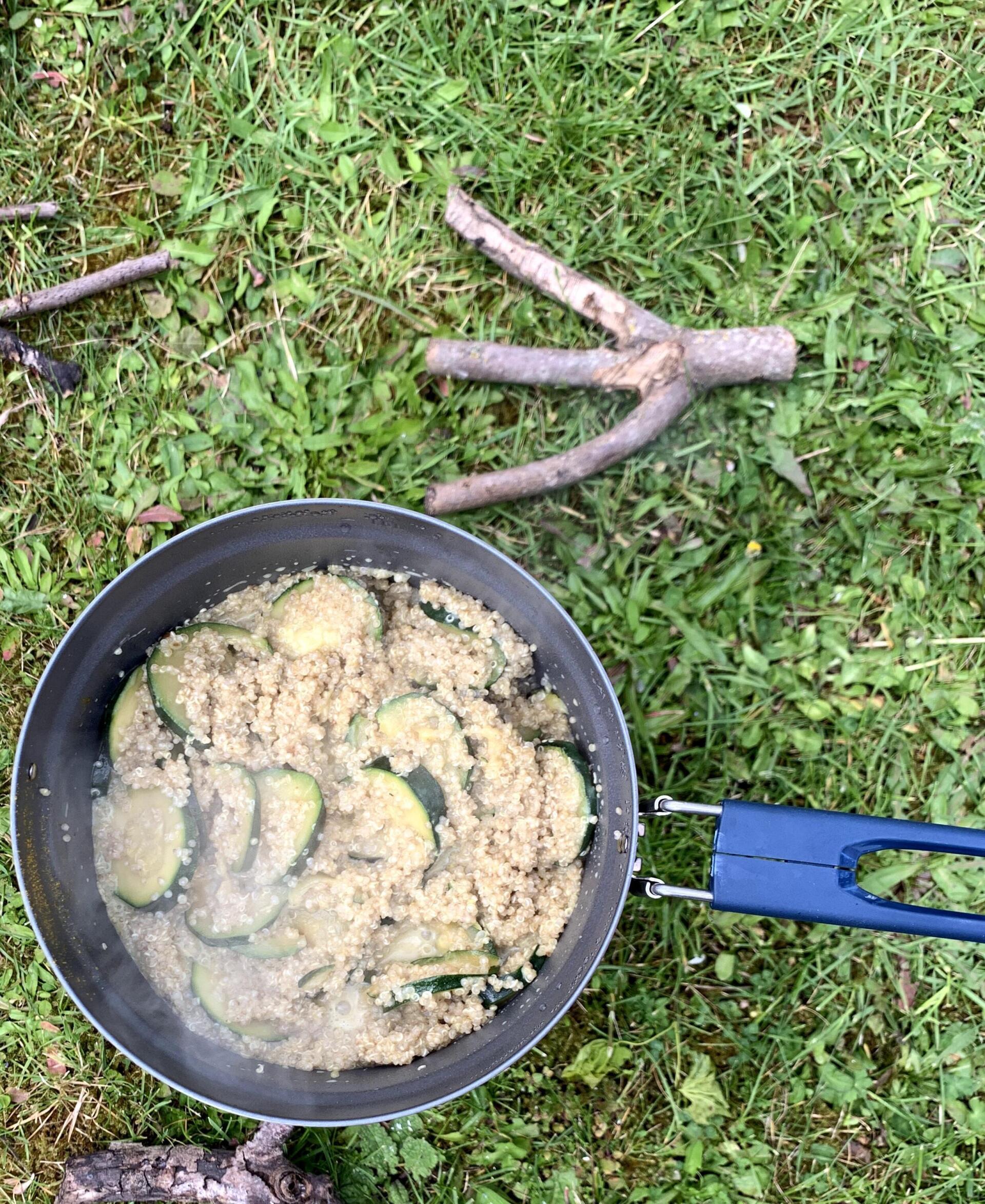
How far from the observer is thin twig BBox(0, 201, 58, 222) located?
8.34ft

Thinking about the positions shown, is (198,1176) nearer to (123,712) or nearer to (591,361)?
(123,712)

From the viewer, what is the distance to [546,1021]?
2.04 meters

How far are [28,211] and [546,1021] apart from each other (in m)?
2.52

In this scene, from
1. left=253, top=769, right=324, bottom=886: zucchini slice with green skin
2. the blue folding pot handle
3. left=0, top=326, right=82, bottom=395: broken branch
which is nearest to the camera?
the blue folding pot handle

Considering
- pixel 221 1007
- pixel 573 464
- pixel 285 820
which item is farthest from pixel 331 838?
pixel 573 464

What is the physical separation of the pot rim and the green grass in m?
0.48

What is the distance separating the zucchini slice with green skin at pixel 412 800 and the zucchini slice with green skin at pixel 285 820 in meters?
0.15

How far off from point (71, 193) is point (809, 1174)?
340 centimetres

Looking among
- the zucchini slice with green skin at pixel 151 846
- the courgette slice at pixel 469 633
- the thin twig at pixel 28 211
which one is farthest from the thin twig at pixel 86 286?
the zucchini slice with green skin at pixel 151 846

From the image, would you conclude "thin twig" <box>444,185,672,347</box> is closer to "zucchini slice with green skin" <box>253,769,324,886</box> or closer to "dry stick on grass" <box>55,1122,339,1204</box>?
"zucchini slice with green skin" <box>253,769,324,886</box>

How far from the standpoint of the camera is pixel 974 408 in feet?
8.27

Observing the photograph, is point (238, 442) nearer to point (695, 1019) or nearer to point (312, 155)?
point (312, 155)

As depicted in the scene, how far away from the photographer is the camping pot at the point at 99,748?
2010 millimetres

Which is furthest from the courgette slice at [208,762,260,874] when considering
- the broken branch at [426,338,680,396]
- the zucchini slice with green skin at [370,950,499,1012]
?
the broken branch at [426,338,680,396]
